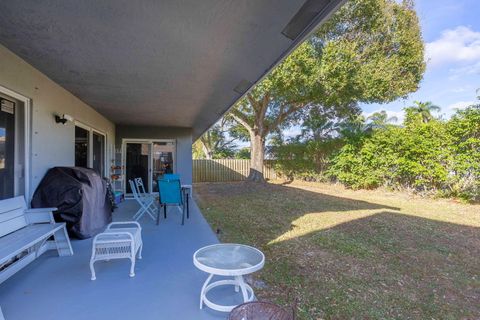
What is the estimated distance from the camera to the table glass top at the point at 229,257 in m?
1.97

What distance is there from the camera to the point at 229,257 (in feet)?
7.04

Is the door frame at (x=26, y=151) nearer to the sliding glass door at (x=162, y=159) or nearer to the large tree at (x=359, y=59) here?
the sliding glass door at (x=162, y=159)

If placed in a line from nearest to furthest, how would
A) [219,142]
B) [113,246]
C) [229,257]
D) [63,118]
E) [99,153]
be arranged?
[229,257] < [113,246] < [63,118] < [99,153] < [219,142]

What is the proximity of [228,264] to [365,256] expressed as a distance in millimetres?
2351

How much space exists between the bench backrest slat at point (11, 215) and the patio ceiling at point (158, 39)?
1615 mm

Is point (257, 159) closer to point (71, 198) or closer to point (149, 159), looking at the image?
point (149, 159)

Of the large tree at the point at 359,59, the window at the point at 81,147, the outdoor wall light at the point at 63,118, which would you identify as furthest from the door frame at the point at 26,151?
the large tree at the point at 359,59

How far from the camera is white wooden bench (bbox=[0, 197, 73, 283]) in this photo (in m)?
2.24

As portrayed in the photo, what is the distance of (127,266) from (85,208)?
1272 millimetres

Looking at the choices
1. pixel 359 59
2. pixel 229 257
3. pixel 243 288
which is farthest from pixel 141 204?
pixel 359 59

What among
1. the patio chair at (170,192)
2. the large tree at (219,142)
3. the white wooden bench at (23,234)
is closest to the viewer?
the white wooden bench at (23,234)

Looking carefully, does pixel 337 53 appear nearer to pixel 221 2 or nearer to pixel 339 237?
pixel 339 237

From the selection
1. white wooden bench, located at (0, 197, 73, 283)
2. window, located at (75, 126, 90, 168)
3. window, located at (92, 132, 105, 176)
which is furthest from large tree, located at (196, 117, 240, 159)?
white wooden bench, located at (0, 197, 73, 283)

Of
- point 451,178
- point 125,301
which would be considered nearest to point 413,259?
point 125,301
